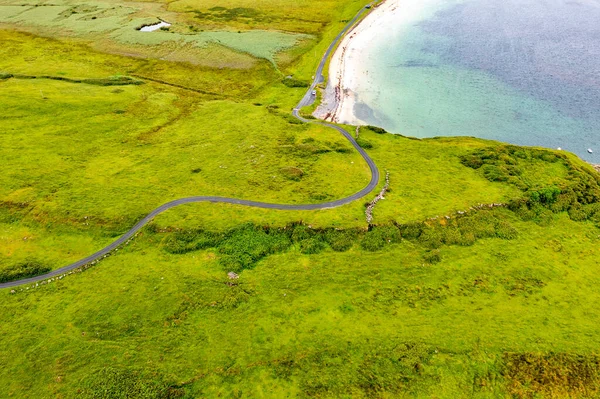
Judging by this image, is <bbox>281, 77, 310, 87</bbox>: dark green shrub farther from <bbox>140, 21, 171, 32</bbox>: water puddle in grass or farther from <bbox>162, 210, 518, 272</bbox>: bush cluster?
<bbox>140, 21, 171, 32</bbox>: water puddle in grass

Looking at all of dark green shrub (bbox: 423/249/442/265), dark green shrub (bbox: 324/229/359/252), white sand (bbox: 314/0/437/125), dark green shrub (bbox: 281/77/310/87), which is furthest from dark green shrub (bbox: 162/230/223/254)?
dark green shrub (bbox: 281/77/310/87)

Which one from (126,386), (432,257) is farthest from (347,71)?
(126,386)

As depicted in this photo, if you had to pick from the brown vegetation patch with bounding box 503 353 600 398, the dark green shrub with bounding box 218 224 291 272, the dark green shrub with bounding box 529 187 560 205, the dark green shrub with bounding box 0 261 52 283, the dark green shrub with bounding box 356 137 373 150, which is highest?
the dark green shrub with bounding box 356 137 373 150

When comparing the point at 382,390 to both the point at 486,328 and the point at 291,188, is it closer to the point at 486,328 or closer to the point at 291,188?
the point at 486,328

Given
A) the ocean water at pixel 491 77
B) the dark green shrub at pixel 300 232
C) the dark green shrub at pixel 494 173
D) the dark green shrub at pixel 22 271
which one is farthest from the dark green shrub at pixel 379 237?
the dark green shrub at pixel 22 271

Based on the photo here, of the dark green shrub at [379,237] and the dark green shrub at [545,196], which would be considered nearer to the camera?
the dark green shrub at [379,237]

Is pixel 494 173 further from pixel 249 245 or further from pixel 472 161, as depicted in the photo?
pixel 249 245

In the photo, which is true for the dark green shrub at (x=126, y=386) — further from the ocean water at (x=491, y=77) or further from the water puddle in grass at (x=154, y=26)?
the water puddle in grass at (x=154, y=26)
